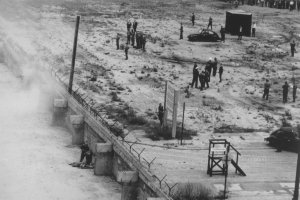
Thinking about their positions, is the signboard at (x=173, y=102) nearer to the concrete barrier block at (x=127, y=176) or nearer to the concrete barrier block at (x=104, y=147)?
the concrete barrier block at (x=104, y=147)

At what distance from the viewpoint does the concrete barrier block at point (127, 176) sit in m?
29.3

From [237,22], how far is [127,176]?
3863cm

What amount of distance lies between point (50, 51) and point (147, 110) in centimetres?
1869

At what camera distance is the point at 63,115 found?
1656 inches

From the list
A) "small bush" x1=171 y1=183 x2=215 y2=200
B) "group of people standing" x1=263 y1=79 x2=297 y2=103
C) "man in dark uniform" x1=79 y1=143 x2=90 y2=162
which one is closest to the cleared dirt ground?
"group of people standing" x1=263 y1=79 x2=297 y2=103

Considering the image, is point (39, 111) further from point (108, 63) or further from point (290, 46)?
point (290, 46)

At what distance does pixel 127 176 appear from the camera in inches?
1156

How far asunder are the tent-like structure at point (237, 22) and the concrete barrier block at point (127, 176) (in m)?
37.6

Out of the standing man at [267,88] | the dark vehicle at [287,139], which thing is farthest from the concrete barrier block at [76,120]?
the standing man at [267,88]

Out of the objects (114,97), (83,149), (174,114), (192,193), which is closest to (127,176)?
(192,193)

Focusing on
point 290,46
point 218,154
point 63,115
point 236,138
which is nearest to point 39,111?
point 63,115

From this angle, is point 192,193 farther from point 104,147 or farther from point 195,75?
point 195,75

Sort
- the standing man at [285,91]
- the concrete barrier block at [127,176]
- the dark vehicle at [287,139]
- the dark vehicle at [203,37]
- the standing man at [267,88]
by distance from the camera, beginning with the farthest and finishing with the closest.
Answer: the dark vehicle at [203,37]
the standing man at [267,88]
the standing man at [285,91]
the dark vehicle at [287,139]
the concrete barrier block at [127,176]

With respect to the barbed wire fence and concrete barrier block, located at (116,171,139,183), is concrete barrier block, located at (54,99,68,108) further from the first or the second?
concrete barrier block, located at (116,171,139,183)
